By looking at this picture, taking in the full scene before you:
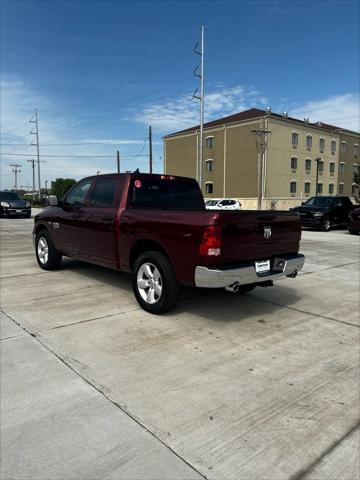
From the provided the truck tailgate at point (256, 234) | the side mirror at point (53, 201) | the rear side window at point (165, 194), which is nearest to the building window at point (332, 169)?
the rear side window at point (165, 194)

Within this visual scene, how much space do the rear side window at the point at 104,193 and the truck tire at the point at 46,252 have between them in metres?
1.70

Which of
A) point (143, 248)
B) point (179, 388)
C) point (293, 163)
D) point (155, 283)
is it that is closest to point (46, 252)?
point (143, 248)

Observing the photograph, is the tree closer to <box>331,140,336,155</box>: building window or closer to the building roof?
the building roof

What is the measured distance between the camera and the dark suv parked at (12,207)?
23.1 metres

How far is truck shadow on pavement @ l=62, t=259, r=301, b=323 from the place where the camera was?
5059 millimetres

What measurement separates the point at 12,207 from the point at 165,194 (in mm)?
19850

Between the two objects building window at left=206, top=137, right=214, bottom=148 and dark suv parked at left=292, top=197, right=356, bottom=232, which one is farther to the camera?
building window at left=206, top=137, right=214, bottom=148

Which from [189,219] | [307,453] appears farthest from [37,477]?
[189,219]

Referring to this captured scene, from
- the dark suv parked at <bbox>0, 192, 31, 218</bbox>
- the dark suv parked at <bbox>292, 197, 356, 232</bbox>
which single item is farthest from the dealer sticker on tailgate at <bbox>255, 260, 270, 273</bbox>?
the dark suv parked at <bbox>0, 192, 31, 218</bbox>

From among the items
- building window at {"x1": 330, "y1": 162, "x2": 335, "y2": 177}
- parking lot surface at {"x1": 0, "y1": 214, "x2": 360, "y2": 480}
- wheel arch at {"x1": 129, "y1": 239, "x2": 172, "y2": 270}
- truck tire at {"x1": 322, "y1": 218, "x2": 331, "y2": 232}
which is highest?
building window at {"x1": 330, "y1": 162, "x2": 335, "y2": 177}

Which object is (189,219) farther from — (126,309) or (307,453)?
(307,453)

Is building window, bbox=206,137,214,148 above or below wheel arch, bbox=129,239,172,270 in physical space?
above

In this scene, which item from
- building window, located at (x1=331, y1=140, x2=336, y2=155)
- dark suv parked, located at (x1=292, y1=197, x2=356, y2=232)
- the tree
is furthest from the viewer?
the tree

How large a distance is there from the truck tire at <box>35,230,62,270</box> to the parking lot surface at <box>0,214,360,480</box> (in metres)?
1.62
